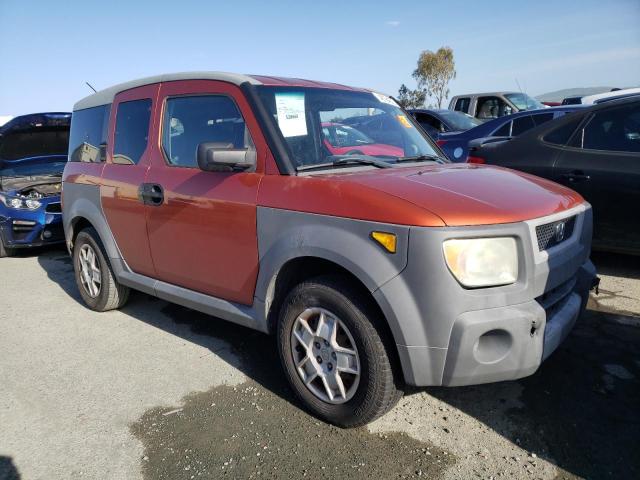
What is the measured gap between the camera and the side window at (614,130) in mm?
4359

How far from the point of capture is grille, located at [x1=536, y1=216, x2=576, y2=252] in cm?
238

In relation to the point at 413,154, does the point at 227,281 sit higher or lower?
lower

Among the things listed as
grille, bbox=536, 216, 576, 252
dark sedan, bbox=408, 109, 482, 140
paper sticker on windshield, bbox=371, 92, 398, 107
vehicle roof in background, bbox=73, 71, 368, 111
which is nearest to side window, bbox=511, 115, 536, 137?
dark sedan, bbox=408, 109, 482, 140

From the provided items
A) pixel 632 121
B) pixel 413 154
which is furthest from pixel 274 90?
pixel 632 121

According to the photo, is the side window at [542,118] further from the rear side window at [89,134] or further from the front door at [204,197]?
the rear side window at [89,134]

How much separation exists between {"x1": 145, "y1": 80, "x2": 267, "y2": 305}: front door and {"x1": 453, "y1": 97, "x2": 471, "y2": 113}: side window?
10791mm

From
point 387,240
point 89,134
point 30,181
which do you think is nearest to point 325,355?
point 387,240

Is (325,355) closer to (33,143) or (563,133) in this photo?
(563,133)

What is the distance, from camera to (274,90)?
10.1ft

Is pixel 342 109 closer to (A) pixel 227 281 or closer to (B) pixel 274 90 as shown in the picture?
(B) pixel 274 90

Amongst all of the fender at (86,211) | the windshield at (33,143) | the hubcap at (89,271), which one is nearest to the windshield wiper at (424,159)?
the fender at (86,211)

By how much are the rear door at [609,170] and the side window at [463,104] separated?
8650 mm

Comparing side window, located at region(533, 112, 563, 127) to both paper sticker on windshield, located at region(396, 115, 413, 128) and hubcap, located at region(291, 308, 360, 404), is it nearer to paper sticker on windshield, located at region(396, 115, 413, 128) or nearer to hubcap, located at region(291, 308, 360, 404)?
paper sticker on windshield, located at region(396, 115, 413, 128)

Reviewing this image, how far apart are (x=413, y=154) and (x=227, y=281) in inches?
59.6
